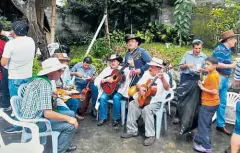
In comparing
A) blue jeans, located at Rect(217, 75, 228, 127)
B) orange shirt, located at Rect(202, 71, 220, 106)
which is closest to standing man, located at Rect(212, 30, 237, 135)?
blue jeans, located at Rect(217, 75, 228, 127)

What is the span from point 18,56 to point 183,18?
7.75 meters

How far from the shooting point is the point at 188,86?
4.47 m

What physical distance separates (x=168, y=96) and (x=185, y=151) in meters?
1.14

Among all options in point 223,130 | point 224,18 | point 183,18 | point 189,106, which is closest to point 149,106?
point 189,106

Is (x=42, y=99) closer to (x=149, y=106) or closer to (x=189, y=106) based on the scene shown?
(x=149, y=106)

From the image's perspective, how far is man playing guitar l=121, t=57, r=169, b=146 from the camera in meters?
4.46

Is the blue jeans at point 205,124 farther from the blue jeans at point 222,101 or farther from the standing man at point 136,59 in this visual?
the standing man at point 136,59

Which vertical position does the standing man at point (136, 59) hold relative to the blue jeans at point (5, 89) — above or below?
above

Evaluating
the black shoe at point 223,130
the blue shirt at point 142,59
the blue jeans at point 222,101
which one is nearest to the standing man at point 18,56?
the blue shirt at point 142,59

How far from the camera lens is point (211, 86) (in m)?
4.11

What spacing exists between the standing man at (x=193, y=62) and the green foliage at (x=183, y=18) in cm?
571

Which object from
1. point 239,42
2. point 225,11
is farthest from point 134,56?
point 225,11

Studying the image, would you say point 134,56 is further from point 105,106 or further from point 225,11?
point 225,11

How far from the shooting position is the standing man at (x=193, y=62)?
4887mm
